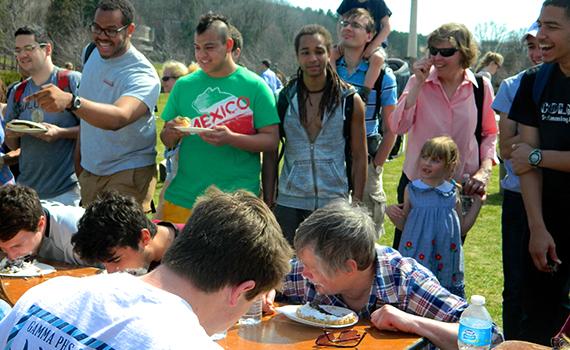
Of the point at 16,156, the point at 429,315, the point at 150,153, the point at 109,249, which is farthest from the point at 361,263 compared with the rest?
the point at 16,156

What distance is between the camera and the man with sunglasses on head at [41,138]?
496cm

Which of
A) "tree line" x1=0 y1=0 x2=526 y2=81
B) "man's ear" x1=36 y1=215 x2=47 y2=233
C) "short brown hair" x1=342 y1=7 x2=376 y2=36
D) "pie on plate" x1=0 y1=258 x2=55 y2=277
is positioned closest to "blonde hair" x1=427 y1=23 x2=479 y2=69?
"short brown hair" x1=342 y1=7 x2=376 y2=36

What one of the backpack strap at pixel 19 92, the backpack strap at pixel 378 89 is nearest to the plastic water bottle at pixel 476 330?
the backpack strap at pixel 378 89

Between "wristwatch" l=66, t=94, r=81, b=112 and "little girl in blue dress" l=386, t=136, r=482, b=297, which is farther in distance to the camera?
"little girl in blue dress" l=386, t=136, r=482, b=297

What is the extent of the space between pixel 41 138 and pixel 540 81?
10.9ft

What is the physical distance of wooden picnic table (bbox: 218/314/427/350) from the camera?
2.56 m

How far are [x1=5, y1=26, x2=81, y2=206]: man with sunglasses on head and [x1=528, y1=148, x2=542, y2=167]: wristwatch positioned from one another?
3072 millimetres

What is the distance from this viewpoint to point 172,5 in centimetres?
4666

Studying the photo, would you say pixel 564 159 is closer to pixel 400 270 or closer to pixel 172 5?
pixel 400 270

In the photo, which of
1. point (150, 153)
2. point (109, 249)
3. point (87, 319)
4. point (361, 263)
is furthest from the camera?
point (150, 153)

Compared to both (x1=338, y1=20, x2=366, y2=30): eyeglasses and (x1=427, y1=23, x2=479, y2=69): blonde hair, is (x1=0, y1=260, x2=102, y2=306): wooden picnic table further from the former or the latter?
(x1=338, y1=20, x2=366, y2=30): eyeglasses

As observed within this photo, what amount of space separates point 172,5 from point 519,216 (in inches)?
1781

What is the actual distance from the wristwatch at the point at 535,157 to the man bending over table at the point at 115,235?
1.90 metres

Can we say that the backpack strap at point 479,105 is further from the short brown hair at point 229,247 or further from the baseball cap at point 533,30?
the short brown hair at point 229,247
